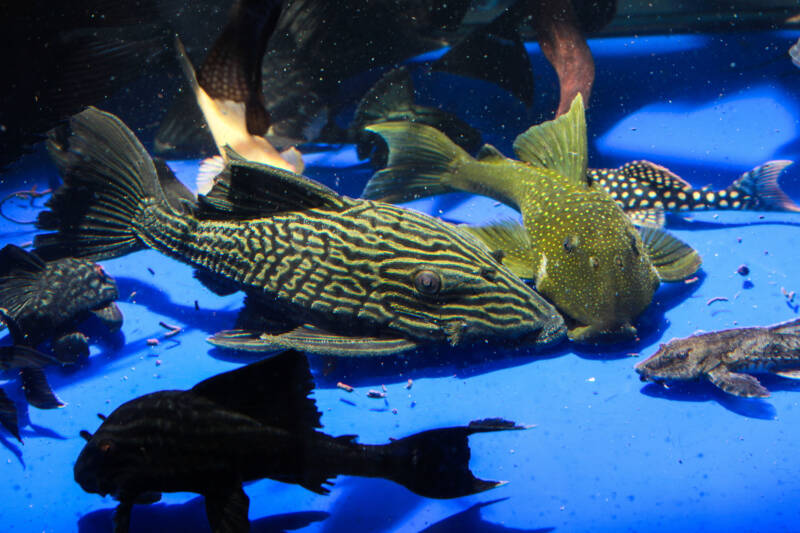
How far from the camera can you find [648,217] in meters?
4.29

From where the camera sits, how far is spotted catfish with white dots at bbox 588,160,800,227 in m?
4.21

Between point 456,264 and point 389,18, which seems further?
point 389,18

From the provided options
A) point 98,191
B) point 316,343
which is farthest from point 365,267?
point 98,191

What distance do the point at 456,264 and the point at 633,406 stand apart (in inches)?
45.7

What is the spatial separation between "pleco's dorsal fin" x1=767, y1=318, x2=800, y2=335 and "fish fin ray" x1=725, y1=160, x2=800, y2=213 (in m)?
1.83

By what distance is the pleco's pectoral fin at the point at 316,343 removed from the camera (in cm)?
265

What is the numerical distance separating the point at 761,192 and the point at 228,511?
4.72 meters

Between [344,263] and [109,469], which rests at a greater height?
[344,263]

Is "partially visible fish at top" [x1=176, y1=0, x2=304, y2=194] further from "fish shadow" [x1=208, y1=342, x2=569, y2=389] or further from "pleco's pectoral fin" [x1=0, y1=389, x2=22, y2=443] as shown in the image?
"pleco's pectoral fin" [x1=0, y1=389, x2=22, y2=443]

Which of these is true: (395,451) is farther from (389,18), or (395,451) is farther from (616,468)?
(389,18)

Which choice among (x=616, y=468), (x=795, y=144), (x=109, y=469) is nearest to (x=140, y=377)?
(x=109, y=469)

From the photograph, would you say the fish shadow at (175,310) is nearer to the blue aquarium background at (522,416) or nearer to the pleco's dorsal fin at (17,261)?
the blue aquarium background at (522,416)

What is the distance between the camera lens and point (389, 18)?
5.63 m

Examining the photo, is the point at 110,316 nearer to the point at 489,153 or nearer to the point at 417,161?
the point at 417,161
